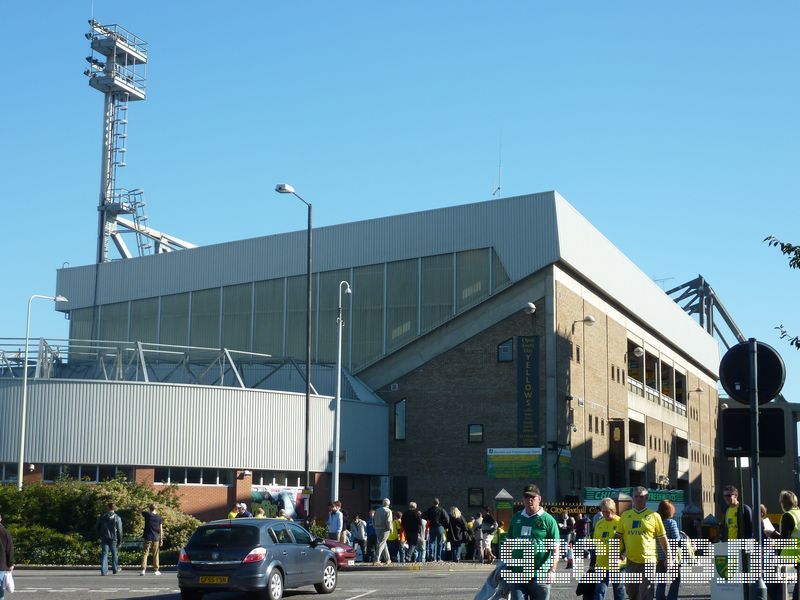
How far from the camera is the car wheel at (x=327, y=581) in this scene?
21047 millimetres

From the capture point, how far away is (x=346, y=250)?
172 ft

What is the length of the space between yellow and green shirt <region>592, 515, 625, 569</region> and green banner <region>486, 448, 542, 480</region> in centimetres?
3167

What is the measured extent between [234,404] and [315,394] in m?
4.13

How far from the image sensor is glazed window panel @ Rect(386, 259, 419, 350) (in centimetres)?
5044

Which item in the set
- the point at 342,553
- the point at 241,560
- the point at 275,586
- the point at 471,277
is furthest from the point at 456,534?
the point at 471,277

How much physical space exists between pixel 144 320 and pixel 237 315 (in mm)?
6200

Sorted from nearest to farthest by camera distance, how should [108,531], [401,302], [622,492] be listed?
[108,531] < [622,492] < [401,302]

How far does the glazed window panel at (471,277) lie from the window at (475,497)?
307 inches

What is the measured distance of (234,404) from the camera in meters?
43.6

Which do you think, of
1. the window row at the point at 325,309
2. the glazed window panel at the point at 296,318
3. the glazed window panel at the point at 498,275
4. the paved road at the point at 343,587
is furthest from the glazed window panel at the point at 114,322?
the paved road at the point at 343,587

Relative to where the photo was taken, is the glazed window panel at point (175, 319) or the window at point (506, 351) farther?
the glazed window panel at point (175, 319)

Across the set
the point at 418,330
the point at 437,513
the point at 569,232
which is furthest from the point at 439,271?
the point at 437,513

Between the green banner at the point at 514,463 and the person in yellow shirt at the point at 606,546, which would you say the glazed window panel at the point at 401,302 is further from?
the person in yellow shirt at the point at 606,546

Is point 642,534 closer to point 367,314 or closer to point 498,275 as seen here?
point 498,275
